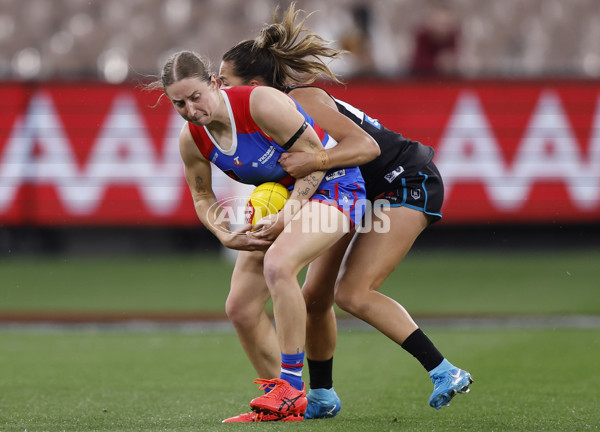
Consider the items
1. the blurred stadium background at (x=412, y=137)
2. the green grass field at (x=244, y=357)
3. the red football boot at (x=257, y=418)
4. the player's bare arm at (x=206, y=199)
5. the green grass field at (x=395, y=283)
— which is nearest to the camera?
the red football boot at (x=257, y=418)

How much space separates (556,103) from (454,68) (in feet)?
4.92

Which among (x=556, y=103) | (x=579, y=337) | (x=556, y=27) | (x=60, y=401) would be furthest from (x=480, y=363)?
(x=556, y=27)

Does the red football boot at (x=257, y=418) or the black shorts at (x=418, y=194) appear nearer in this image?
the red football boot at (x=257, y=418)

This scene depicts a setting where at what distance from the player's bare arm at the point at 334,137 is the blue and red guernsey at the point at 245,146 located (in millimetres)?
83

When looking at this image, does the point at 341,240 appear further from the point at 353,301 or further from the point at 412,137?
the point at 412,137

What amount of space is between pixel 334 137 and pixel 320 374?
4.38ft

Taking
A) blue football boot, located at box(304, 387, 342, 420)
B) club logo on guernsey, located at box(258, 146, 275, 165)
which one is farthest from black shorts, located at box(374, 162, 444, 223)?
blue football boot, located at box(304, 387, 342, 420)

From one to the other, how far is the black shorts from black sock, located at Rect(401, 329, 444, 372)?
75 cm

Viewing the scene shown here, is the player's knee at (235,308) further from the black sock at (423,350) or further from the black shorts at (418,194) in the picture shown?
the black shorts at (418,194)

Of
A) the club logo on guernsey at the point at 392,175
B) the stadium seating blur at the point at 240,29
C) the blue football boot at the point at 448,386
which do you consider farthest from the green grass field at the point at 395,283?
the blue football boot at the point at 448,386

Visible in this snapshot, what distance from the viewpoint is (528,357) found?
26.0 ft

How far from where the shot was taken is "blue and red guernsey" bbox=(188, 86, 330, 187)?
541 centimetres

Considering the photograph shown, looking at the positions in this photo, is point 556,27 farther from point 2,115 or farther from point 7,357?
point 7,357

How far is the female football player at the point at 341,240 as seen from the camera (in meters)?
5.64
